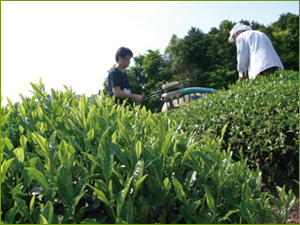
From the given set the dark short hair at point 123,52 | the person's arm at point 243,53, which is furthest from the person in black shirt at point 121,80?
the person's arm at point 243,53

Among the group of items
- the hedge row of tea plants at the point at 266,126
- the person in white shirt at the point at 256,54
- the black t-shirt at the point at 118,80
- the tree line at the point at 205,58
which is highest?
the tree line at the point at 205,58

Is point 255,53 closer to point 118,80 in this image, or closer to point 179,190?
point 118,80

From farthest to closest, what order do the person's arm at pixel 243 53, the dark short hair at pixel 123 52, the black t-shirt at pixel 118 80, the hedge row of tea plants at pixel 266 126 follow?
the person's arm at pixel 243 53, the dark short hair at pixel 123 52, the black t-shirt at pixel 118 80, the hedge row of tea plants at pixel 266 126

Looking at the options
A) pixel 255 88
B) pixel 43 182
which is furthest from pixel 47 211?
pixel 255 88

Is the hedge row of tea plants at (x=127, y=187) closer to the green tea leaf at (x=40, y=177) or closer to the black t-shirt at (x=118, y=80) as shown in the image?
the green tea leaf at (x=40, y=177)

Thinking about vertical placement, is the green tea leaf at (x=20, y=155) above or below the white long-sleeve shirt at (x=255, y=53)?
below

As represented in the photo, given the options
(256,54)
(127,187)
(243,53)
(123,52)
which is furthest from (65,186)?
Answer: (243,53)

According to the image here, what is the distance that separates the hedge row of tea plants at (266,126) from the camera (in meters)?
4.40

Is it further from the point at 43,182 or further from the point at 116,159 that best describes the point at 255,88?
the point at 43,182

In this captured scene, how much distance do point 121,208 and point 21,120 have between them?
1200mm

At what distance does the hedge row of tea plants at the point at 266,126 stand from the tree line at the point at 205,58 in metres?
31.9

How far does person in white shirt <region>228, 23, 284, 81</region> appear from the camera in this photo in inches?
281

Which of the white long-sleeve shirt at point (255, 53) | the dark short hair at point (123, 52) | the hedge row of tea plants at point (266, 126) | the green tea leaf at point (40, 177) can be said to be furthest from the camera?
the white long-sleeve shirt at point (255, 53)

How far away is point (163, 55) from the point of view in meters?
51.2
